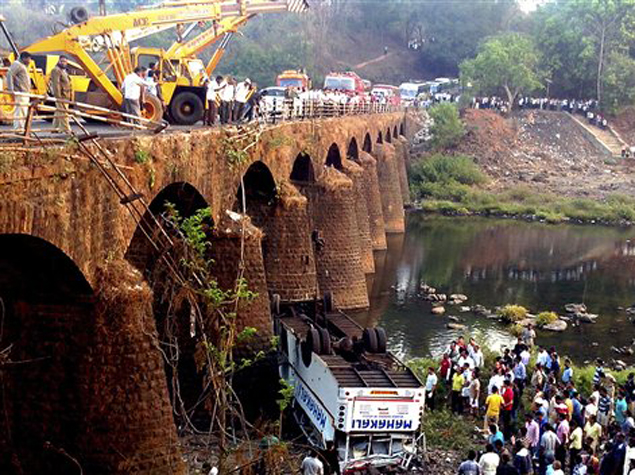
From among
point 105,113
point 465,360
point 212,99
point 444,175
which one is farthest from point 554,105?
point 105,113

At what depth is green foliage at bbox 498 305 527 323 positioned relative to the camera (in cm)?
3509

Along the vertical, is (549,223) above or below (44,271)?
below

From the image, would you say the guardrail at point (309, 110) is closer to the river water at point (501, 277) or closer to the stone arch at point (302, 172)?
the stone arch at point (302, 172)

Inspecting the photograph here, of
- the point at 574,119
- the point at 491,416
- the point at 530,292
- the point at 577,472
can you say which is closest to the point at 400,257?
the point at 530,292

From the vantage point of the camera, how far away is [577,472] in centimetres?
1684

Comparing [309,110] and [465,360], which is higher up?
[309,110]

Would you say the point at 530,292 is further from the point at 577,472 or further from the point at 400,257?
the point at 577,472

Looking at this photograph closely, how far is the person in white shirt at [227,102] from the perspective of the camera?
1004 inches

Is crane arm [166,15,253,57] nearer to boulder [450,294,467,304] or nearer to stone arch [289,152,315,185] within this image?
stone arch [289,152,315,185]

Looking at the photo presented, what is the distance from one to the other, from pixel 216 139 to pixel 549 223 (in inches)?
1717

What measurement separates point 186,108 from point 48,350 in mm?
11811

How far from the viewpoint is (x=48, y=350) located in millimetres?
14102

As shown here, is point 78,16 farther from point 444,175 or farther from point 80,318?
point 444,175

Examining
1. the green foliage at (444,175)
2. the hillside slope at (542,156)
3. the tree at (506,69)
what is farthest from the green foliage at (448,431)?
the tree at (506,69)
